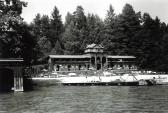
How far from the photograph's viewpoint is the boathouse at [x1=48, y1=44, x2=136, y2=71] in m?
112

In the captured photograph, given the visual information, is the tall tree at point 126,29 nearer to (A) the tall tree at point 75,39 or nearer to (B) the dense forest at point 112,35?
(B) the dense forest at point 112,35

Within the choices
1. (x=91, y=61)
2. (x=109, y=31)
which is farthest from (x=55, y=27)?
(x=91, y=61)

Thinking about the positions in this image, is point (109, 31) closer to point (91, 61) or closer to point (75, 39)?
point (75, 39)

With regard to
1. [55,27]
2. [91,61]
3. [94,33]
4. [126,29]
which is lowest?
[91,61]

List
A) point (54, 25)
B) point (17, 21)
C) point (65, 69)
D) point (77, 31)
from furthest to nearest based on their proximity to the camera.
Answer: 1. point (54, 25)
2. point (77, 31)
3. point (65, 69)
4. point (17, 21)

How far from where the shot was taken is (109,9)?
477ft

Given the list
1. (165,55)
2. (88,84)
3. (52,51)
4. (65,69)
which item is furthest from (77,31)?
(88,84)

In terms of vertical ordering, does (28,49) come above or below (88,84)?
above

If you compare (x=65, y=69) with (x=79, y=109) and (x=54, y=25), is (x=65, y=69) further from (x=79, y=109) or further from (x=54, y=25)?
(x=79, y=109)

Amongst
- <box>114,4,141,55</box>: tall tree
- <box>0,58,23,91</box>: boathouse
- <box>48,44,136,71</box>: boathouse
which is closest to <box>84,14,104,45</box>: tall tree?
<box>114,4,141,55</box>: tall tree

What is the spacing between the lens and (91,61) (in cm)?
11688

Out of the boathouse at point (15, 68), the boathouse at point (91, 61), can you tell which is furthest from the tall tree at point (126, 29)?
the boathouse at point (15, 68)

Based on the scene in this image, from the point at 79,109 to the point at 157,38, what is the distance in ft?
304

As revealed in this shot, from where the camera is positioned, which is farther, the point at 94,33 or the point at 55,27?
the point at 55,27
